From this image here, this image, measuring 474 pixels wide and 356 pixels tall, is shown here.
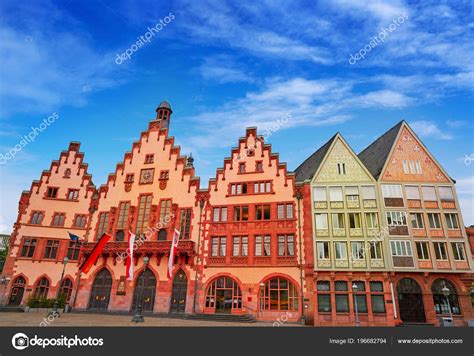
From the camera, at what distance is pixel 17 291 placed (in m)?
37.2

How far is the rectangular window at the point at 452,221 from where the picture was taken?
106 ft

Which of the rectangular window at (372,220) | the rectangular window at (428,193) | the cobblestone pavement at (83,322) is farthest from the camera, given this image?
the rectangular window at (428,193)

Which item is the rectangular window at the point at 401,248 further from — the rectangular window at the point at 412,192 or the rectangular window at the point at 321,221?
the rectangular window at the point at 321,221

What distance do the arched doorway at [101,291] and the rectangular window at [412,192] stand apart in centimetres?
3603

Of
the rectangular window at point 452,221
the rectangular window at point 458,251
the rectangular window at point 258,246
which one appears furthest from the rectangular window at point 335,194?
the rectangular window at point 458,251

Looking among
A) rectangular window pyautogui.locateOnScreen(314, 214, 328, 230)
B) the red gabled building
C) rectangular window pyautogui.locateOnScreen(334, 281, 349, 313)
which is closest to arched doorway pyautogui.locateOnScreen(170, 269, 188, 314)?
the red gabled building

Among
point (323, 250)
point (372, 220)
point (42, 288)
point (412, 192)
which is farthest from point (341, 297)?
point (42, 288)

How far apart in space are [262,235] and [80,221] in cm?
2499

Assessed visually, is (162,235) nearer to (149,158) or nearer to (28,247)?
(149,158)

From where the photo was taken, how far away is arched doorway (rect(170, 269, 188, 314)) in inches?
1316

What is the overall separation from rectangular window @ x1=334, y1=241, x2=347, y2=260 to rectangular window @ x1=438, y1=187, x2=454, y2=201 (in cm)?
1234
